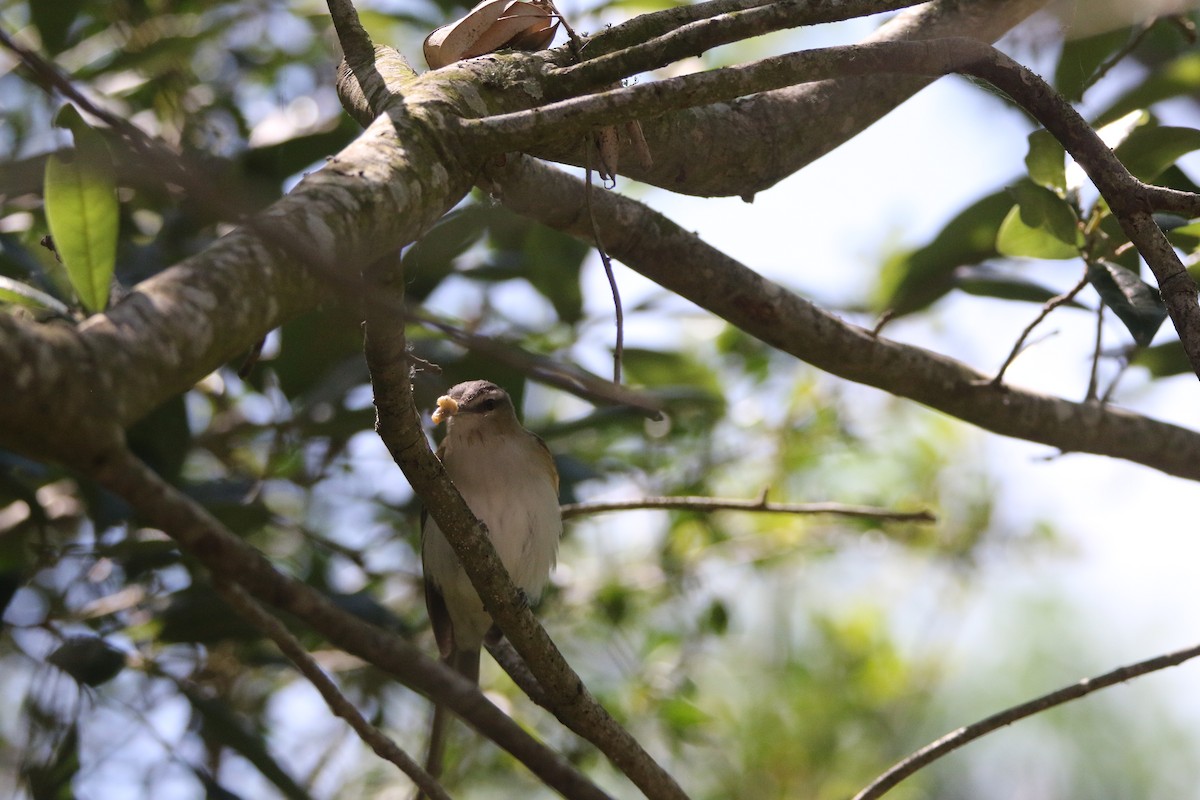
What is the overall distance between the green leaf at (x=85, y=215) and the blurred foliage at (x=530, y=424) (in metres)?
0.07

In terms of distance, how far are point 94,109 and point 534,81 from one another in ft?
3.35

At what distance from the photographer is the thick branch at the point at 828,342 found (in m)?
2.79

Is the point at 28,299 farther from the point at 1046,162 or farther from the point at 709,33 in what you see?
the point at 1046,162

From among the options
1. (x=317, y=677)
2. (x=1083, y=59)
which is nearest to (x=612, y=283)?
(x=317, y=677)

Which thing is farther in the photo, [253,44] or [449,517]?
[253,44]

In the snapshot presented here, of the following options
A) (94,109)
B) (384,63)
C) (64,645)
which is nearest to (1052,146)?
(384,63)

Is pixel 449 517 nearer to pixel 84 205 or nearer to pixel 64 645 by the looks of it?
pixel 84 205

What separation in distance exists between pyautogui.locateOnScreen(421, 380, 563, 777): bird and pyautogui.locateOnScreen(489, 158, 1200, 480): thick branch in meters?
1.00

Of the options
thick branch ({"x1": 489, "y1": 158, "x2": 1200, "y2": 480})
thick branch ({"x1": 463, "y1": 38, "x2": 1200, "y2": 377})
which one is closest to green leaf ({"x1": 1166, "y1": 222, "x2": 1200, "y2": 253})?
thick branch ({"x1": 489, "y1": 158, "x2": 1200, "y2": 480})

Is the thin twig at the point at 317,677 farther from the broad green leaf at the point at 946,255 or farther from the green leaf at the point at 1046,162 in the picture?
the broad green leaf at the point at 946,255

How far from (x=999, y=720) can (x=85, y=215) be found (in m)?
1.99

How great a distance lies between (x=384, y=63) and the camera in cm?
214

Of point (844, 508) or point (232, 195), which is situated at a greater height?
point (844, 508)

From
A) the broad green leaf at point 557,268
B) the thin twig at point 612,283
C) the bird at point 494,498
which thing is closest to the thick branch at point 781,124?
the thin twig at point 612,283
